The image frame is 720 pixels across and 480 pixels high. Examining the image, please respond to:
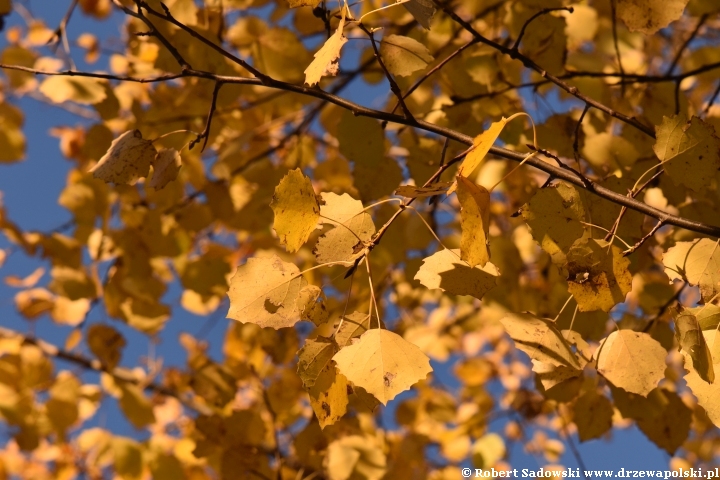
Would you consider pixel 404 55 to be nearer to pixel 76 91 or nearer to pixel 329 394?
pixel 329 394

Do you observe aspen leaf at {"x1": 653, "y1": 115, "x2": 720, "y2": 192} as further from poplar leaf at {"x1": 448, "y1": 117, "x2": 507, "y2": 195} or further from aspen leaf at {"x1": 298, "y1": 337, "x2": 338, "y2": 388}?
aspen leaf at {"x1": 298, "y1": 337, "x2": 338, "y2": 388}

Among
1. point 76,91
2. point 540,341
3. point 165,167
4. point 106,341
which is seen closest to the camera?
point 540,341

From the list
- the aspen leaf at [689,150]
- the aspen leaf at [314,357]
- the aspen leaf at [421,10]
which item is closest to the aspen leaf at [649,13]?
the aspen leaf at [689,150]

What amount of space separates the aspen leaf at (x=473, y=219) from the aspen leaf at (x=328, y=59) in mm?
156

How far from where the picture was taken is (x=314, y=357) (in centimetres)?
60

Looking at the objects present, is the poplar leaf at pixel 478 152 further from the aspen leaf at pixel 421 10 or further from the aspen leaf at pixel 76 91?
the aspen leaf at pixel 76 91

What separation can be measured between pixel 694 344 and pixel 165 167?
564 mm

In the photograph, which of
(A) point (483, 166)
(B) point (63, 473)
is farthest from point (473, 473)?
(B) point (63, 473)

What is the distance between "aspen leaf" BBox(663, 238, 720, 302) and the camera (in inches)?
24.5

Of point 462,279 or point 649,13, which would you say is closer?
point 462,279

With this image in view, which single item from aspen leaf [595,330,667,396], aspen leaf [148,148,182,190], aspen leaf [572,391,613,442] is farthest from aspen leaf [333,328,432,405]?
aspen leaf [572,391,613,442]

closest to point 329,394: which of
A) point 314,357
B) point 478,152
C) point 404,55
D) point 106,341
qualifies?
point 314,357

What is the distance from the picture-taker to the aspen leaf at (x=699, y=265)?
2.04 ft

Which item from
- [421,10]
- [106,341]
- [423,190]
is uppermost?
[421,10]
